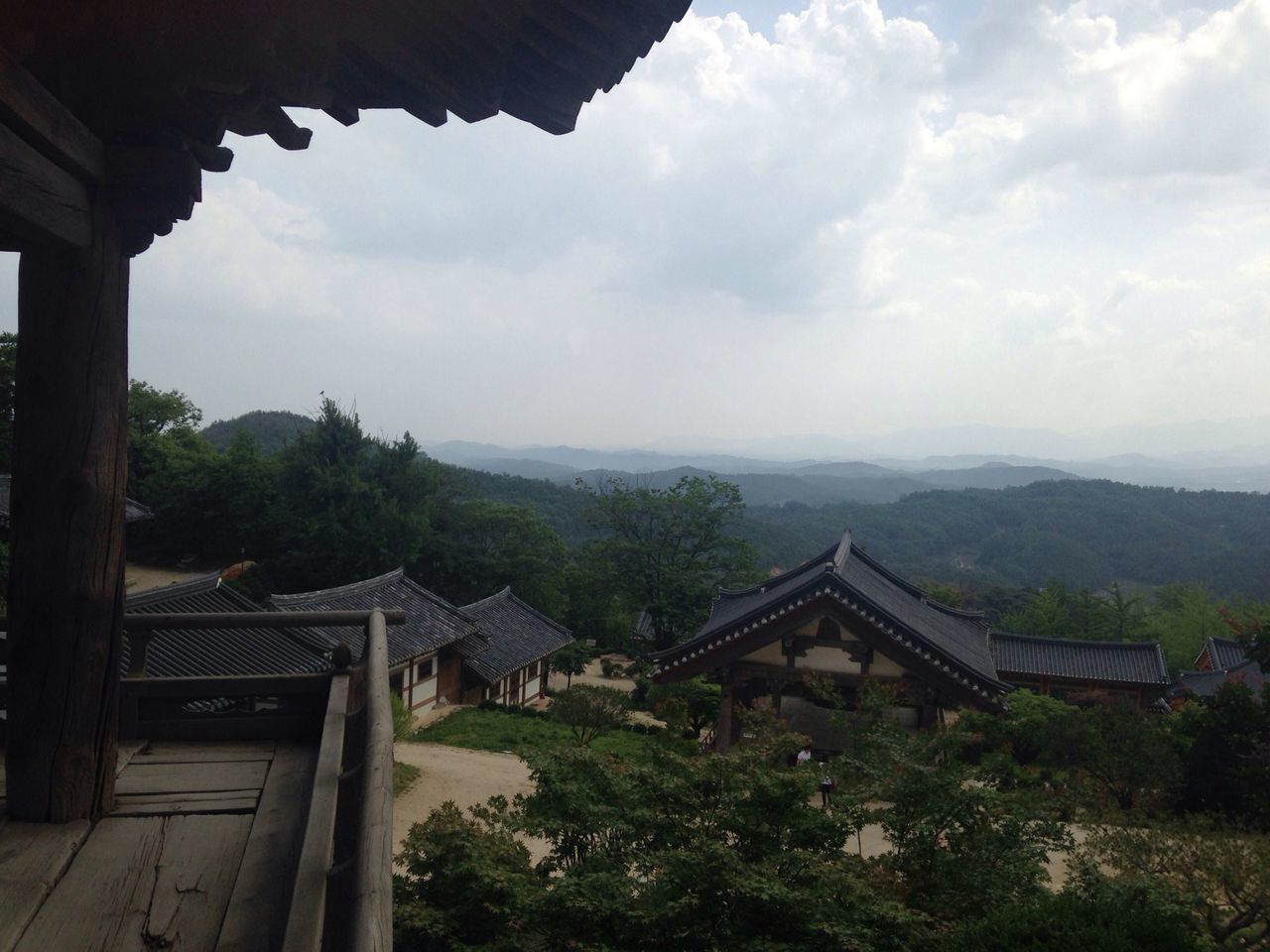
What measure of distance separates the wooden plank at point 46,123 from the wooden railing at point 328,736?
67.3 inches

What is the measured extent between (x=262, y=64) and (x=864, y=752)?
302 inches

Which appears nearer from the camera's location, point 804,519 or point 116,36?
point 116,36

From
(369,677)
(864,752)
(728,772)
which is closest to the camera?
(369,677)

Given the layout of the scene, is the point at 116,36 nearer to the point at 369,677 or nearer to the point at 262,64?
the point at 262,64

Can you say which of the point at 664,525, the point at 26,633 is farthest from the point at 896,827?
the point at 664,525

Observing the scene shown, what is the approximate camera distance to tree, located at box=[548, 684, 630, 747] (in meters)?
16.0

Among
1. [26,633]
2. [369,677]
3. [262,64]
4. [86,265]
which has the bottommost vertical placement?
[369,677]

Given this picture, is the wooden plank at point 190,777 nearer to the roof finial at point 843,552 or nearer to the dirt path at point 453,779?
the dirt path at point 453,779

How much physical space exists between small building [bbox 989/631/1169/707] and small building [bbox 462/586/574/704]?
14.5m

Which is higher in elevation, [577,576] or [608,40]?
Result: [608,40]

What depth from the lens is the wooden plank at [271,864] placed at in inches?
77.4

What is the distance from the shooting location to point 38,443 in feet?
7.56

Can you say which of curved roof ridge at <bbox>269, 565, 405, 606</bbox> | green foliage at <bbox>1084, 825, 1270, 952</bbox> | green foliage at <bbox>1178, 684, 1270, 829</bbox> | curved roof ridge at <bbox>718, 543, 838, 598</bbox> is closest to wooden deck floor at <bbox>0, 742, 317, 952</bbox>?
green foliage at <bbox>1084, 825, 1270, 952</bbox>

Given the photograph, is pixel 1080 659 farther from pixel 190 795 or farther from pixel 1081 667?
pixel 190 795
